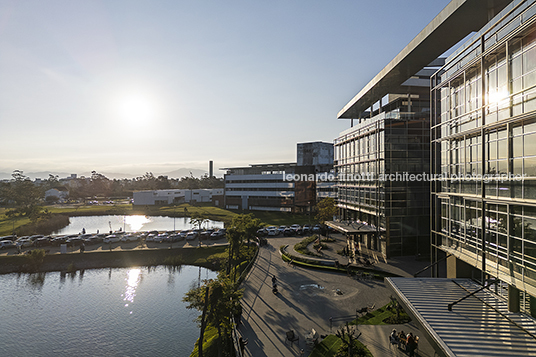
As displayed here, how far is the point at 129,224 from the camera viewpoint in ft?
239

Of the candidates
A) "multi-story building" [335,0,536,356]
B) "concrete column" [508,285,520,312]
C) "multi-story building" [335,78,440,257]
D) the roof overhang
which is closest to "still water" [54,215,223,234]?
"multi-story building" [335,78,440,257]

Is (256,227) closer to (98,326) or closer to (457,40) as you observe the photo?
(98,326)

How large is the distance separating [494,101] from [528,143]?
337 centimetres

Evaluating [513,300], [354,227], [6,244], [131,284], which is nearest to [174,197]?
[6,244]

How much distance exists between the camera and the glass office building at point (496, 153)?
12914mm

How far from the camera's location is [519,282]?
13.0m

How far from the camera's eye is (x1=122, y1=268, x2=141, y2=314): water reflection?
29.2 m

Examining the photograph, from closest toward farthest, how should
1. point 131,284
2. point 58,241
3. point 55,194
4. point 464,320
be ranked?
point 464,320 < point 131,284 < point 58,241 < point 55,194

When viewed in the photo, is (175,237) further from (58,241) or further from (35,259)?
(58,241)

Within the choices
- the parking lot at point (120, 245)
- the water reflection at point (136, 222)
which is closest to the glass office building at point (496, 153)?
the parking lot at point (120, 245)

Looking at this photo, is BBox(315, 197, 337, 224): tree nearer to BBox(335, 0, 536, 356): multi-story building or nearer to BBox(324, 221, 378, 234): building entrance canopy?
BBox(324, 221, 378, 234): building entrance canopy

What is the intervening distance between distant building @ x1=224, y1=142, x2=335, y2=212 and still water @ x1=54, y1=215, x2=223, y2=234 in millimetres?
15414

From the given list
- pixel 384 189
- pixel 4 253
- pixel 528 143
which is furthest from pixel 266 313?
pixel 4 253

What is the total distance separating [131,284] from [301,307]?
21540mm
